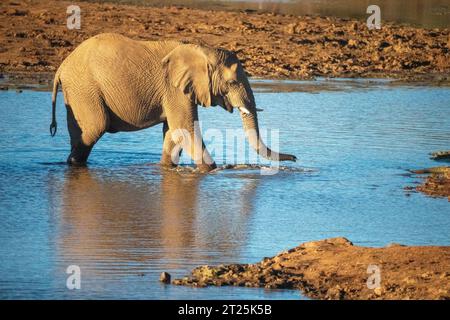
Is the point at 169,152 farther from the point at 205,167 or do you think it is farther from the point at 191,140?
the point at 205,167

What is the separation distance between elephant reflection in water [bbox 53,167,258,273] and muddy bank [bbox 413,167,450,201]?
194 centimetres

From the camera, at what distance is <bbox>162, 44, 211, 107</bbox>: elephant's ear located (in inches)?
545

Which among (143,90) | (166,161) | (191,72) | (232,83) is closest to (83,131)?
(143,90)

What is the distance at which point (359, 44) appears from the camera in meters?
25.3

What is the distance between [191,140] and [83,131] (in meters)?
1.33

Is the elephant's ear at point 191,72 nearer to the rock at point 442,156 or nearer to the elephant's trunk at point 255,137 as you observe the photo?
the elephant's trunk at point 255,137

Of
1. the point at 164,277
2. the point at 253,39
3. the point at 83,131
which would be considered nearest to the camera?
the point at 164,277

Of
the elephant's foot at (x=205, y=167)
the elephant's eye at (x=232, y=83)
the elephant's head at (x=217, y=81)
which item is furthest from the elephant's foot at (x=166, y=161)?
the elephant's eye at (x=232, y=83)

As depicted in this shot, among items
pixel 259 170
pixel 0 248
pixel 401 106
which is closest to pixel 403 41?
pixel 401 106

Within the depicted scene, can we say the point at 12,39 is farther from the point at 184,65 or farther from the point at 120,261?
the point at 120,261

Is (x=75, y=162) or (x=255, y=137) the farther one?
(x=75, y=162)

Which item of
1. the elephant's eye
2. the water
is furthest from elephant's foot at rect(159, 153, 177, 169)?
the elephant's eye

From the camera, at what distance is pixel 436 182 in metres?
13.2

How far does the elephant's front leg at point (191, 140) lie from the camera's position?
1373 centimetres
